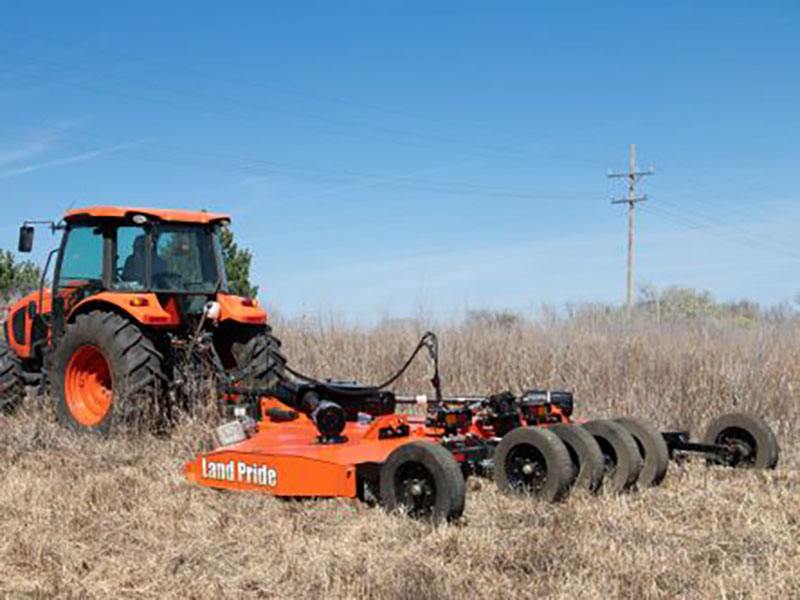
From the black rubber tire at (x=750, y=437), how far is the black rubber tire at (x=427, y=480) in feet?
8.28

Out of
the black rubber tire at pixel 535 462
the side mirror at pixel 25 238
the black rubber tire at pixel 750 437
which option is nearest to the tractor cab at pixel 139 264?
the side mirror at pixel 25 238

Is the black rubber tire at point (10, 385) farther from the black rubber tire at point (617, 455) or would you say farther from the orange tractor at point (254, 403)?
the black rubber tire at point (617, 455)

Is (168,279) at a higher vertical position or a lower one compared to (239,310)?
higher

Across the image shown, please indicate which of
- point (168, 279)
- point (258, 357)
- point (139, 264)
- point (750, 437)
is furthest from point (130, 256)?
point (750, 437)

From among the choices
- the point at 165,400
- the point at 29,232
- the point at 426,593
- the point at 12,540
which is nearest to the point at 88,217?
the point at 29,232

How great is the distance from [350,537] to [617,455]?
193cm

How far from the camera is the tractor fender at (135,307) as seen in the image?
25.8 ft

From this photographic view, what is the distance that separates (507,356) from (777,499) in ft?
17.0

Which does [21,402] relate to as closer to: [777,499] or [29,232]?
[29,232]

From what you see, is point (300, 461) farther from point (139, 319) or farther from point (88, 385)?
point (88, 385)

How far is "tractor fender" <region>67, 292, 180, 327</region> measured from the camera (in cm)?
786

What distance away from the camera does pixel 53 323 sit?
29.2 feet

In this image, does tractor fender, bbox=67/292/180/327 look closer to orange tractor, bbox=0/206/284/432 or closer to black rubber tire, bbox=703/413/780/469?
orange tractor, bbox=0/206/284/432

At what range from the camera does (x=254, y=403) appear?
7113 mm
